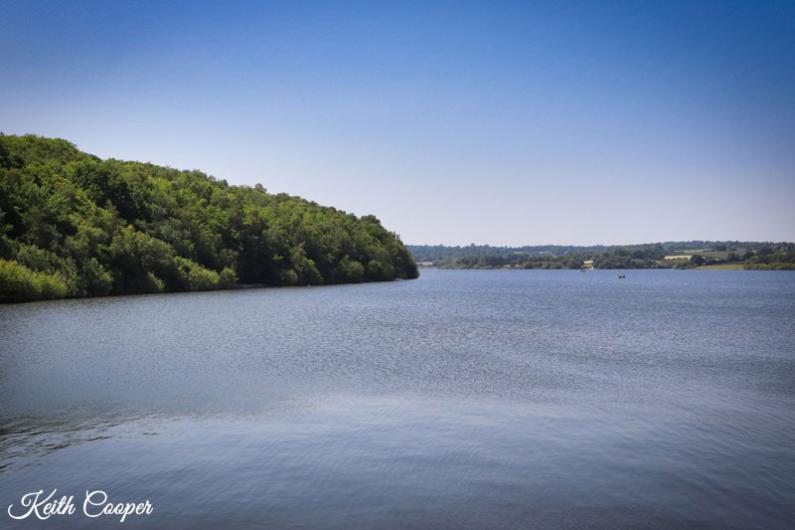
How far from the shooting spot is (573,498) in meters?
12.2

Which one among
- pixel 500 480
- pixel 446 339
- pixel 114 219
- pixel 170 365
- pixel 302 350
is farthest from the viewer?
pixel 114 219

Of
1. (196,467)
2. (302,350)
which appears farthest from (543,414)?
(302,350)

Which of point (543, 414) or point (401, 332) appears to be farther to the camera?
point (401, 332)

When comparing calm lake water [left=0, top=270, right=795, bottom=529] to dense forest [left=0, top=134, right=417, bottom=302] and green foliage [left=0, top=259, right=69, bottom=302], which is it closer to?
green foliage [left=0, top=259, right=69, bottom=302]

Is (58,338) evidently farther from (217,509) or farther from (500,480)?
(500,480)

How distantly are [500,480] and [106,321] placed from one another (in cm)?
3872

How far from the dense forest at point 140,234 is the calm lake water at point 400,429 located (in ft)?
111
